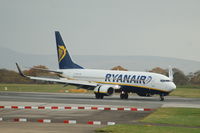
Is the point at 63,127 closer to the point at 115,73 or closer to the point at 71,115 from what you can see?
the point at 71,115

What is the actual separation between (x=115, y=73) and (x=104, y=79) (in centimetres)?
177

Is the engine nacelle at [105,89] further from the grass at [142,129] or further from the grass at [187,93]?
the grass at [142,129]

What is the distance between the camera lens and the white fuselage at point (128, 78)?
55.8 meters

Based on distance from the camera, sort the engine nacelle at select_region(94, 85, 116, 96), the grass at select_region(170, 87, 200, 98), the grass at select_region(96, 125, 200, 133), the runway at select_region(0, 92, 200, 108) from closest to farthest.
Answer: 1. the grass at select_region(96, 125, 200, 133)
2. the runway at select_region(0, 92, 200, 108)
3. the engine nacelle at select_region(94, 85, 116, 96)
4. the grass at select_region(170, 87, 200, 98)

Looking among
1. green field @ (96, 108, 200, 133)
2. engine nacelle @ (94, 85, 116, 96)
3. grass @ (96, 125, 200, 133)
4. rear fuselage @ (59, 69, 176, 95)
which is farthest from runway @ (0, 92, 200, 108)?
grass @ (96, 125, 200, 133)

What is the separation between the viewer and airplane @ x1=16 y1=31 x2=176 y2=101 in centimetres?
5609

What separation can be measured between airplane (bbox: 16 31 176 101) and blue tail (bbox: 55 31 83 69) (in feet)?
5.36

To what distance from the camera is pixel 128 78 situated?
191 feet

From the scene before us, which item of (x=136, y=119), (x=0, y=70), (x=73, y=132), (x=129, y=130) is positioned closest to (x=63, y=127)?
(x=73, y=132)

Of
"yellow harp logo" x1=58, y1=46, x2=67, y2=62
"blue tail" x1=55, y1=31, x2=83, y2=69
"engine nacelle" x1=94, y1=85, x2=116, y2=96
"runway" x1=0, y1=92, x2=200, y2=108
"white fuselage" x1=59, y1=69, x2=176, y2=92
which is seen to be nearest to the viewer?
"runway" x1=0, y1=92, x2=200, y2=108

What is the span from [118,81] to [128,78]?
1.61 meters

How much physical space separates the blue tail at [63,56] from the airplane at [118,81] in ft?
5.36

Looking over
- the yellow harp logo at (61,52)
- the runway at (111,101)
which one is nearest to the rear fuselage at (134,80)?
the runway at (111,101)

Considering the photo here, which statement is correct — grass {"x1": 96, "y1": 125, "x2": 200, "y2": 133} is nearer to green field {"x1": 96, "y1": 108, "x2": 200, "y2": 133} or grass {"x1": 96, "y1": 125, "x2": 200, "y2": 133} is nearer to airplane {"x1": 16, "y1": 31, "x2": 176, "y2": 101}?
green field {"x1": 96, "y1": 108, "x2": 200, "y2": 133}
